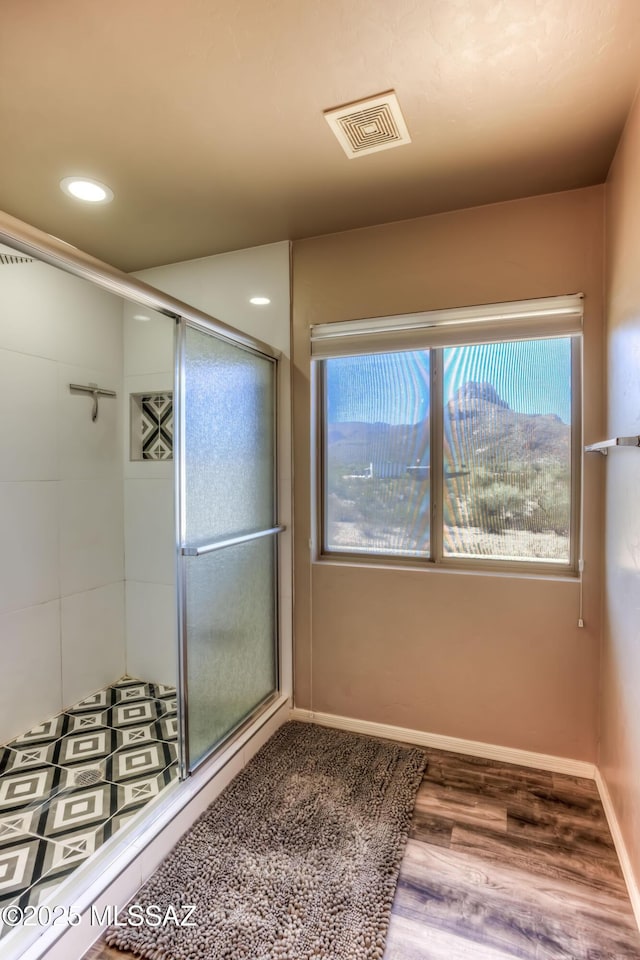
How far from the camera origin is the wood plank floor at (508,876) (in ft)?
4.18

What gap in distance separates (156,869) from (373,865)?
68 cm

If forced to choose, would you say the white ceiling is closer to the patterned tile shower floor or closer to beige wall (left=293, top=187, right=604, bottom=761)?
beige wall (left=293, top=187, right=604, bottom=761)

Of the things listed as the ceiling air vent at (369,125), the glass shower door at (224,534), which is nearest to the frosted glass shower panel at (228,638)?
the glass shower door at (224,534)

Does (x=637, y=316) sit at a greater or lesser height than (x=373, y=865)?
greater

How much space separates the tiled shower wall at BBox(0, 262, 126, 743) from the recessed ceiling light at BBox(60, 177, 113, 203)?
0.53 m

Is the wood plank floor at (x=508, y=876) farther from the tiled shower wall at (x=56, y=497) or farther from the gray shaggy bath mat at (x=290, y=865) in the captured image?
the tiled shower wall at (x=56, y=497)

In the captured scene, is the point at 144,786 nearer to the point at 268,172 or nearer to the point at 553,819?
the point at 553,819

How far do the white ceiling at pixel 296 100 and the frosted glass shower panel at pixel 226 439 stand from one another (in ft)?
2.12

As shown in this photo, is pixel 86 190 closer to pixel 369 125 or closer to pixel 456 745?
pixel 369 125

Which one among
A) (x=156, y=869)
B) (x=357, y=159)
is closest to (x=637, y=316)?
(x=357, y=159)

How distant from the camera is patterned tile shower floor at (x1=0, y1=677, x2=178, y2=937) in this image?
152 centimetres

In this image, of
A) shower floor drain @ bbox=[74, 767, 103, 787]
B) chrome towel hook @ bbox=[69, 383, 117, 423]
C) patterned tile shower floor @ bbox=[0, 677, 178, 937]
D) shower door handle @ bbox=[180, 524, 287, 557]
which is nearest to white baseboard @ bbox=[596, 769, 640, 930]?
patterned tile shower floor @ bbox=[0, 677, 178, 937]

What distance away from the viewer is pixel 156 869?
1.50m

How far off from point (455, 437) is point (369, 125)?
3.99ft
